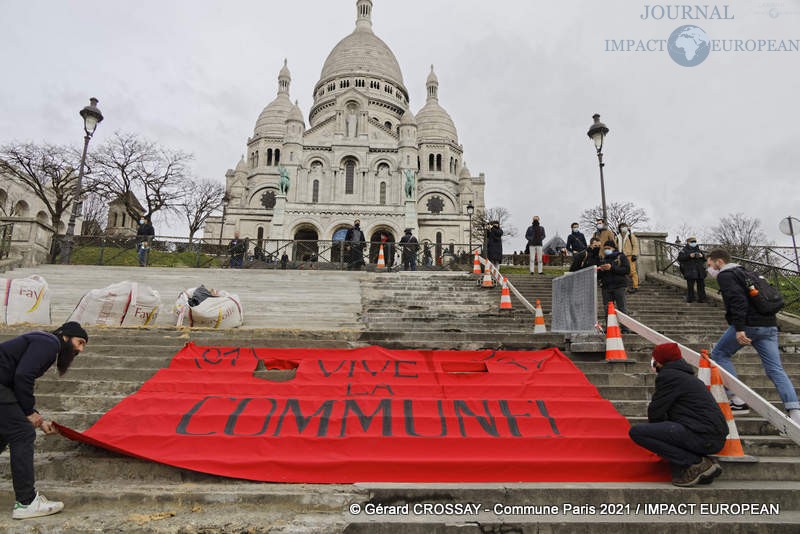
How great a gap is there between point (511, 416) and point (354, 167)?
139 feet

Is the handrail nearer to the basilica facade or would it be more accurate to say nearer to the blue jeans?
the blue jeans

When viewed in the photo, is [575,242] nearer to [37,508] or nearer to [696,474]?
[696,474]

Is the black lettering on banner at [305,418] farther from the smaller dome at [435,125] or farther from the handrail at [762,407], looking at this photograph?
the smaller dome at [435,125]

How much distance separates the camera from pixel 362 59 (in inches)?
2357

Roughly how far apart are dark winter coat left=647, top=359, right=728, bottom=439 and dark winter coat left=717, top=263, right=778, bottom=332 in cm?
142

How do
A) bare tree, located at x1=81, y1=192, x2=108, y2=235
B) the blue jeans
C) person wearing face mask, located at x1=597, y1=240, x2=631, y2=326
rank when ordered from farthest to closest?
bare tree, located at x1=81, y1=192, x2=108, y2=235 → person wearing face mask, located at x1=597, y1=240, x2=631, y2=326 → the blue jeans

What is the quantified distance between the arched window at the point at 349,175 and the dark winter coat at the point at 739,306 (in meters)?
40.5

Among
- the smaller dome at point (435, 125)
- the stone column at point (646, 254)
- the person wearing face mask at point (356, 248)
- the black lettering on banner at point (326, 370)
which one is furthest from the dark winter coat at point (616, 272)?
the smaller dome at point (435, 125)

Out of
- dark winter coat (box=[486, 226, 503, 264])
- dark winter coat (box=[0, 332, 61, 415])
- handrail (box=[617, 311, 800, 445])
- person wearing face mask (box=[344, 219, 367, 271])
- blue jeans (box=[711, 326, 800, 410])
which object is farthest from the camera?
person wearing face mask (box=[344, 219, 367, 271])

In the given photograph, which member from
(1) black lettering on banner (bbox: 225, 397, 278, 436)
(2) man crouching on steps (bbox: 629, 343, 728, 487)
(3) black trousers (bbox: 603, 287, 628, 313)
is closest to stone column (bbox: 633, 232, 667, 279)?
(3) black trousers (bbox: 603, 287, 628, 313)

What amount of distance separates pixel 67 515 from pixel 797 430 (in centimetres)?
566

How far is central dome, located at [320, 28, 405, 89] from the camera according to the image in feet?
195

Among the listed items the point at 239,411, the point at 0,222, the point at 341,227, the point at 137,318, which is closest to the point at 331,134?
the point at 341,227

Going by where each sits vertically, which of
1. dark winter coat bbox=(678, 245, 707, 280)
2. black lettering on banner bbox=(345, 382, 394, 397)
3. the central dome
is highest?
the central dome
